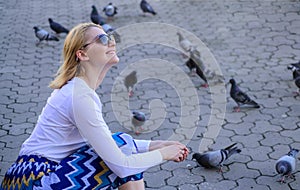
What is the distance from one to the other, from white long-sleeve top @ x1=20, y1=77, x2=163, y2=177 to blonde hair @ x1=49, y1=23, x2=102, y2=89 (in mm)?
43

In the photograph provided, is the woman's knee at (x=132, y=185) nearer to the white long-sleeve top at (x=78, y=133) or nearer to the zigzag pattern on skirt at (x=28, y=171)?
the white long-sleeve top at (x=78, y=133)

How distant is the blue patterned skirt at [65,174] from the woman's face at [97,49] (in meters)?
0.50

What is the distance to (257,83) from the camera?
6527 mm

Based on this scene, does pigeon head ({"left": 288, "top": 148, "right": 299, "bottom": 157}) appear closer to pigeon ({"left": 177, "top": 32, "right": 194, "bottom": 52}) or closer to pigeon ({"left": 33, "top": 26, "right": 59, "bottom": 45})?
pigeon ({"left": 177, "top": 32, "right": 194, "bottom": 52})

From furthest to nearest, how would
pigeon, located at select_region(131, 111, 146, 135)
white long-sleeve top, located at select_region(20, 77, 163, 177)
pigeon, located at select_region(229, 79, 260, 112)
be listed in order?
pigeon, located at select_region(229, 79, 260, 112)
pigeon, located at select_region(131, 111, 146, 135)
white long-sleeve top, located at select_region(20, 77, 163, 177)

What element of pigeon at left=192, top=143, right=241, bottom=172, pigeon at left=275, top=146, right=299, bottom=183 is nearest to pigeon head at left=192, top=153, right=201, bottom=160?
pigeon at left=192, top=143, right=241, bottom=172

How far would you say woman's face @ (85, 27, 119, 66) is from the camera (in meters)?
2.81

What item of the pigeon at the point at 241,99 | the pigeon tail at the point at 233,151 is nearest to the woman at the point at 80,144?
the pigeon tail at the point at 233,151

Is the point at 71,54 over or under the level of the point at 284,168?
over

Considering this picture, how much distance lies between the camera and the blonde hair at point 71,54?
281 cm

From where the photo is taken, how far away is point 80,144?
2.88 meters

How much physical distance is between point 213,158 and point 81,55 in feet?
6.51

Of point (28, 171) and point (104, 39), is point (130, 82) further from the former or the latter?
point (28, 171)

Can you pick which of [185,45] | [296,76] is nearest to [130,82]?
[185,45]
